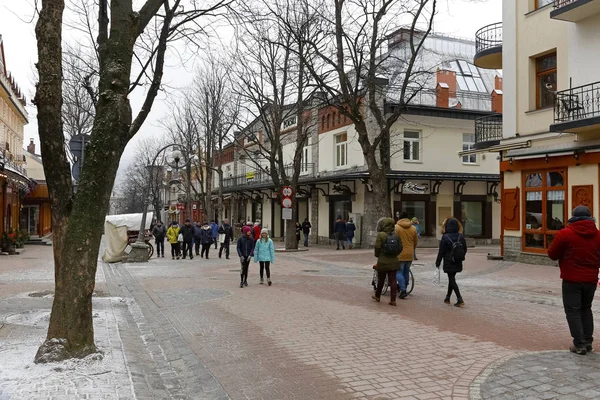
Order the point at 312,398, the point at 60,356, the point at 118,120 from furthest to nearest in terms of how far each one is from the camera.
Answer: the point at 118,120 → the point at 60,356 → the point at 312,398

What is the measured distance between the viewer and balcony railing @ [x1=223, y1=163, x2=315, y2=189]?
3427 cm

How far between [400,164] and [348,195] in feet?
11.0

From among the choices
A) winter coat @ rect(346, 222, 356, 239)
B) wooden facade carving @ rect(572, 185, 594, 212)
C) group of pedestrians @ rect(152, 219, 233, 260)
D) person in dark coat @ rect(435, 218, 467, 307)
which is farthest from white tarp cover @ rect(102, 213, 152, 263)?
wooden facade carving @ rect(572, 185, 594, 212)

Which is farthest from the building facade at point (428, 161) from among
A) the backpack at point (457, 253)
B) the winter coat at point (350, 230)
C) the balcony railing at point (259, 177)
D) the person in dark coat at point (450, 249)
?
the backpack at point (457, 253)

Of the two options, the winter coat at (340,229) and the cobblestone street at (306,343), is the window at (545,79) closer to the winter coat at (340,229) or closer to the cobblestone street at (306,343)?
the cobblestone street at (306,343)

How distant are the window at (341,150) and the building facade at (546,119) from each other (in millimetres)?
11452

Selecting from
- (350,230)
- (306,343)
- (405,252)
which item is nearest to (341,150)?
(350,230)

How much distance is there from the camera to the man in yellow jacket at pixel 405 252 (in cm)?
1085

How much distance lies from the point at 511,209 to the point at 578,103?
4.53m

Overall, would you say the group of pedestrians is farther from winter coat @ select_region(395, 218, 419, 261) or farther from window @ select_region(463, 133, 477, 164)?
window @ select_region(463, 133, 477, 164)

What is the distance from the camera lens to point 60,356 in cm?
571

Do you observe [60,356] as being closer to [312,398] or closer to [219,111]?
[312,398]

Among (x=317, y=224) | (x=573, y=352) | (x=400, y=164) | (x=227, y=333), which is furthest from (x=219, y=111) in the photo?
(x=573, y=352)

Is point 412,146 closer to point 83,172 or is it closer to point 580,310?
point 580,310
